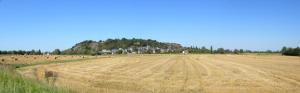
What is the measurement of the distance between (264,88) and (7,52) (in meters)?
139

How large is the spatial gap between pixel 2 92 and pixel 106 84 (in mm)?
16013

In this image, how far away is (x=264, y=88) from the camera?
24.1 metres

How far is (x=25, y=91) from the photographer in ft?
41.5

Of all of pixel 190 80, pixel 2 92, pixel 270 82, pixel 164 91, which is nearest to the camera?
pixel 2 92

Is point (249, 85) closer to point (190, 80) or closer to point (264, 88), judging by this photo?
point (264, 88)

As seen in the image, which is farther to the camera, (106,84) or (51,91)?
(106,84)

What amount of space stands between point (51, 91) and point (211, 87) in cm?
1295


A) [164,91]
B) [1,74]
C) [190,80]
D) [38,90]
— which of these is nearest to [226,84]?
[190,80]

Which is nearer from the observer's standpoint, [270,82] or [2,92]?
[2,92]

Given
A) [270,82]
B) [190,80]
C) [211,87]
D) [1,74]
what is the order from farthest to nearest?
[190,80], [270,82], [211,87], [1,74]

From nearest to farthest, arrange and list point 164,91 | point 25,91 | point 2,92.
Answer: point 2,92 < point 25,91 < point 164,91

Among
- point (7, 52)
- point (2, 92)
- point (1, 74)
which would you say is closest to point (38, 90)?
point (2, 92)

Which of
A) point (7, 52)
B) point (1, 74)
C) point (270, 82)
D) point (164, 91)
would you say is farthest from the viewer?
point (7, 52)

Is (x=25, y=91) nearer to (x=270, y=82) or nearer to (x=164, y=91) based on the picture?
(x=164, y=91)
